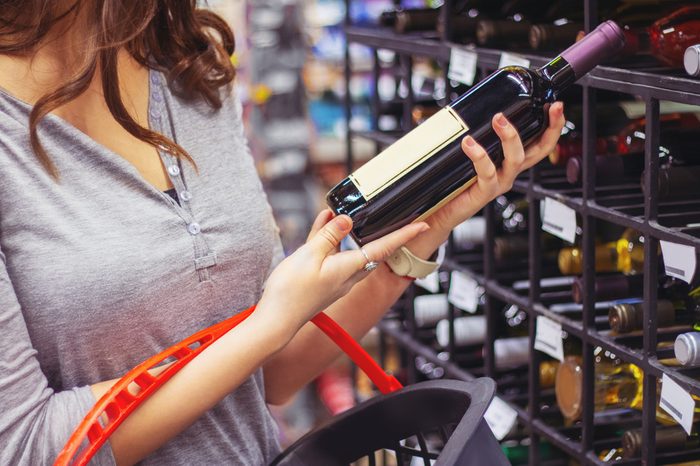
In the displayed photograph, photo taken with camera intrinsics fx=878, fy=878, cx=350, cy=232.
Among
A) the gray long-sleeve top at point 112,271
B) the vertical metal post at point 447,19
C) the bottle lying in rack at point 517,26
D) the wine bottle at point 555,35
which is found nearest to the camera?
the gray long-sleeve top at point 112,271

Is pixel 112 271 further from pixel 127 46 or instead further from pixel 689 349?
pixel 689 349

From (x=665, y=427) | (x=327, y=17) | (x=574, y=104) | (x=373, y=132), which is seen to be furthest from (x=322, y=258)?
(x=327, y=17)

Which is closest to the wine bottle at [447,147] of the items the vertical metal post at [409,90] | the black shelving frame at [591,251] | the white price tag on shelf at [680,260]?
the black shelving frame at [591,251]

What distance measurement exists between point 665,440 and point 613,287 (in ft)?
0.76

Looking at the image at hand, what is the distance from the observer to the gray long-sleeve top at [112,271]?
0.96 m

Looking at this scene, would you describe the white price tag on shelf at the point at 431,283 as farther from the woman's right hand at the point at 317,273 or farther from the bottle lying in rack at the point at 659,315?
the woman's right hand at the point at 317,273

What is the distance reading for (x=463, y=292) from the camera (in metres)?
1.63

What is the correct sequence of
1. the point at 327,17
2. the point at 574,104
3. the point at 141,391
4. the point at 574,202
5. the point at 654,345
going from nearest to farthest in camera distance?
the point at 141,391 → the point at 654,345 → the point at 574,202 → the point at 574,104 → the point at 327,17

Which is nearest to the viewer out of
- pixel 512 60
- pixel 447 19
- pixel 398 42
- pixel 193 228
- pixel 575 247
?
pixel 193 228

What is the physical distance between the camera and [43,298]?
99cm

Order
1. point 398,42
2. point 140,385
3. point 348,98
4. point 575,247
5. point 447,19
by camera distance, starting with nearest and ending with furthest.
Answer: point 140,385 < point 575,247 < point 447,19 < point 398,42 < point 348,98

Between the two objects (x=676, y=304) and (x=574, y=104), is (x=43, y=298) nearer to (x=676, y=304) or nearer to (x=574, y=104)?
(x=676, y=304)

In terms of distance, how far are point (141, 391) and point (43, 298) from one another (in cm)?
15

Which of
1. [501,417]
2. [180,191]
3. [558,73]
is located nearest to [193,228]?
[180,191]
